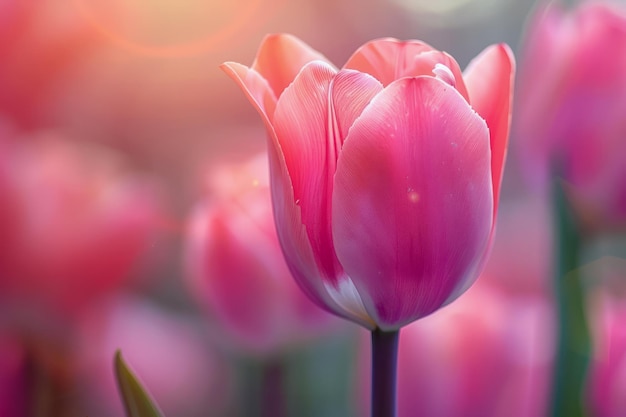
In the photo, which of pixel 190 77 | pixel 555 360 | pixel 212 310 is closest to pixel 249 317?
pixel 212 310

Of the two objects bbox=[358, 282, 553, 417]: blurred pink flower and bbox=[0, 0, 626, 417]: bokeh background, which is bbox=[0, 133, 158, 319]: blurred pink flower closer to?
bbox=[0, 0, 626, 417]: bokeh background

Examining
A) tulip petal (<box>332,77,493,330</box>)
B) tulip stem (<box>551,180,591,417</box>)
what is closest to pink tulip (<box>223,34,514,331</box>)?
tulip petal (<box>332,77,493,330</box>)

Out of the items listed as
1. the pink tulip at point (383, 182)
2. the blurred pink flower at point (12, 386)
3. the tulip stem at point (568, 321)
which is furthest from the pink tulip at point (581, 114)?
the blurred pink flower at point (12, 386)

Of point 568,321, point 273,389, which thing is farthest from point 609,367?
point 273,389

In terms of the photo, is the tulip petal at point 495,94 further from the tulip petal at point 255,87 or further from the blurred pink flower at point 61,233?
the blurred pink flower at point 61,233

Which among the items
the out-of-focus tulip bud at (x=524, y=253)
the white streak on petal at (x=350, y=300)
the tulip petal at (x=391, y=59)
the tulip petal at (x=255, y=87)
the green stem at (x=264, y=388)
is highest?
the tulip petal at (x=391, y=59)

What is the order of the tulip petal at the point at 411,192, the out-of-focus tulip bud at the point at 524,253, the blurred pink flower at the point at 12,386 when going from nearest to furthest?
the tulip petal at the point at 411,192 < the blurred pink flower at the point at 12,386 < the out-of-focus tulip bud at the point at 524,253

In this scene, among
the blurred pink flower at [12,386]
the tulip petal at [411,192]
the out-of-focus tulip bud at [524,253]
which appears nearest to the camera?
the tulip petal at [411,192]
